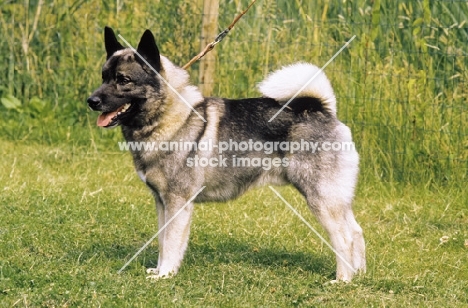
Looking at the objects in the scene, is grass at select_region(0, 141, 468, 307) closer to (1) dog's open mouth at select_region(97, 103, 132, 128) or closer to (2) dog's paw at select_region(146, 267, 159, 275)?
(2) dog's paw at select_region(146, 267, 159, 275)

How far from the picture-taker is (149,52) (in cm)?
413

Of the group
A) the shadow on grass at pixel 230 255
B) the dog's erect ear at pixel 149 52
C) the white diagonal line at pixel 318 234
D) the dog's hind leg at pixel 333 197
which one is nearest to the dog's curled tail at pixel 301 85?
the dog's hind leg at pixel 333 197

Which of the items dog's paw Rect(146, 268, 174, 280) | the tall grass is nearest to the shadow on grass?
dog's paw Rect(146, 268, 174, 280)

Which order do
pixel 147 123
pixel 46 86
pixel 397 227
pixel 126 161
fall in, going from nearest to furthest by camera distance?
pixel 147 123, pixel 397 227, pixel 126 161, pixel 46 86

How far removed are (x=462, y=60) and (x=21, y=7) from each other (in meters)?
3.91

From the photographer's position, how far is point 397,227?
5133mm

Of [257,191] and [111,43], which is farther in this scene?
[257,191]

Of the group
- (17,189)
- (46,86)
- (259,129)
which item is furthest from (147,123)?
(46,86)

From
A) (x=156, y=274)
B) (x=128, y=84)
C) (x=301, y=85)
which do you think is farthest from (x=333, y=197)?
(x=128, y=84)

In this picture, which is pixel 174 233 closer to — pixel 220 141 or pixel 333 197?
pixel 220 141

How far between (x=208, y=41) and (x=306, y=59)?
0.78 meters

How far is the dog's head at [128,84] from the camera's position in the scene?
13.3 ft

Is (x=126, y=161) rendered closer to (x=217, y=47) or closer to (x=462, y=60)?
(x=217, y=47)

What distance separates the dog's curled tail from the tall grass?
5.67 feet
